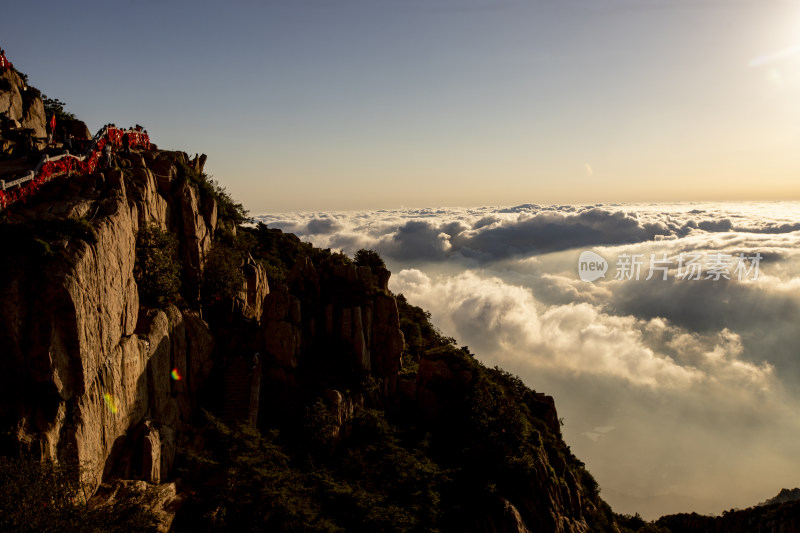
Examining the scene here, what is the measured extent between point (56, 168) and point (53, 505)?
66.0 ft

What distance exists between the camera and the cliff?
67.5 feet

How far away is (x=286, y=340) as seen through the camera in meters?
35.8

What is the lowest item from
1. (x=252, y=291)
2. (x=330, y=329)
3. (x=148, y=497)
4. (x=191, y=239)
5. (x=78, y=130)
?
(x=148, y=497)

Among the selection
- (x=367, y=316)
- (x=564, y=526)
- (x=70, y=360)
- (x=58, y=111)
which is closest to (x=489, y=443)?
(x=564, y=526)

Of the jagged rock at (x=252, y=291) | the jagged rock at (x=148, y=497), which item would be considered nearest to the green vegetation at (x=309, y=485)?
the jagged rock at (x=148, y=497)

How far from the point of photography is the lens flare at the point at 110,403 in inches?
894

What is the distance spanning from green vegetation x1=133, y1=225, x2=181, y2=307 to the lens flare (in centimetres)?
782

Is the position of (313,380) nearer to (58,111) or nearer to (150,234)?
(150,234)

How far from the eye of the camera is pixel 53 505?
1736cm

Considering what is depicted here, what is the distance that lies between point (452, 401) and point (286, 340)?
48.7ft

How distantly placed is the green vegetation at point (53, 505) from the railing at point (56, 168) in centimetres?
1306

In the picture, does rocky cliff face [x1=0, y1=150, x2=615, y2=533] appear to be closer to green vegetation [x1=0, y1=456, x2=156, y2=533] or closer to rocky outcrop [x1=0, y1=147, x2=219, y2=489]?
rocky outcrop [x1=0, y1=147, x2=219, y2=489]

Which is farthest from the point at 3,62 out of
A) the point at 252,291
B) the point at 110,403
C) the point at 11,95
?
the point at 110,403

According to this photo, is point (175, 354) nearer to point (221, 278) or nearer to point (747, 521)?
point (221, 278)
